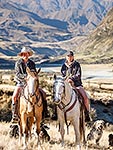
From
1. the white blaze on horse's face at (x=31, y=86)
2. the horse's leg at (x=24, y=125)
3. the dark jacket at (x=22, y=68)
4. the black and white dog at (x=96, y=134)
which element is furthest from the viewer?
the black and white dog at (x=96, y=134)

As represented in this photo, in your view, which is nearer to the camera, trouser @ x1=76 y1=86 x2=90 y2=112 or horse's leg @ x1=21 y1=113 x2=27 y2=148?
horse's leg @ x1=21 y1=113 x2=27 y2=148

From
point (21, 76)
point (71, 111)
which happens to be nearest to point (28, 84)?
point (21, 76)

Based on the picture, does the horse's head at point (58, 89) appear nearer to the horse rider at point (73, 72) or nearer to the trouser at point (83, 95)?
the horse rider at point (73, 72)

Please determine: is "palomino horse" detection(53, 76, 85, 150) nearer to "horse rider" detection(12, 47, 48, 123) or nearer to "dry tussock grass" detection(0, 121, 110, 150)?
"horse rider" detection(12, 47, 48, 123)

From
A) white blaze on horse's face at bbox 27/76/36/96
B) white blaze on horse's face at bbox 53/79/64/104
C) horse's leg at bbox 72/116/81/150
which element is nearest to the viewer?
white blaze on horse's face at bbox 27/76/36/96

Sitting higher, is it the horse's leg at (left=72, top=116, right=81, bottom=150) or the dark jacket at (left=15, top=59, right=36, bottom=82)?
the dark jacket at (left=15, top=59, right=36, bottom=82)

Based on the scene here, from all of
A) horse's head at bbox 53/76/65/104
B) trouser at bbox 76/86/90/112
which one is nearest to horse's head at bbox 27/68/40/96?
horse's head at bbox 53/76/65/104

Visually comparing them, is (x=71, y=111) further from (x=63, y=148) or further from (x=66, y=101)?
(x=63, y=148)

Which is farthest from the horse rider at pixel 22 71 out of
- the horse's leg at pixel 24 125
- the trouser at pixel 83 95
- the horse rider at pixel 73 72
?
the trouser at pixel 83 95

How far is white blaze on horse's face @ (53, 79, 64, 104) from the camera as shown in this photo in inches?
439

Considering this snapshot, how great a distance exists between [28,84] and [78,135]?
2389mm

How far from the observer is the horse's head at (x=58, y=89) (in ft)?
36.6

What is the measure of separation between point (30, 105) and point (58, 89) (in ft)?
2.77

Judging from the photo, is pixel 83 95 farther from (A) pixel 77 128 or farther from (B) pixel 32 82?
(B) pixel 32 82
